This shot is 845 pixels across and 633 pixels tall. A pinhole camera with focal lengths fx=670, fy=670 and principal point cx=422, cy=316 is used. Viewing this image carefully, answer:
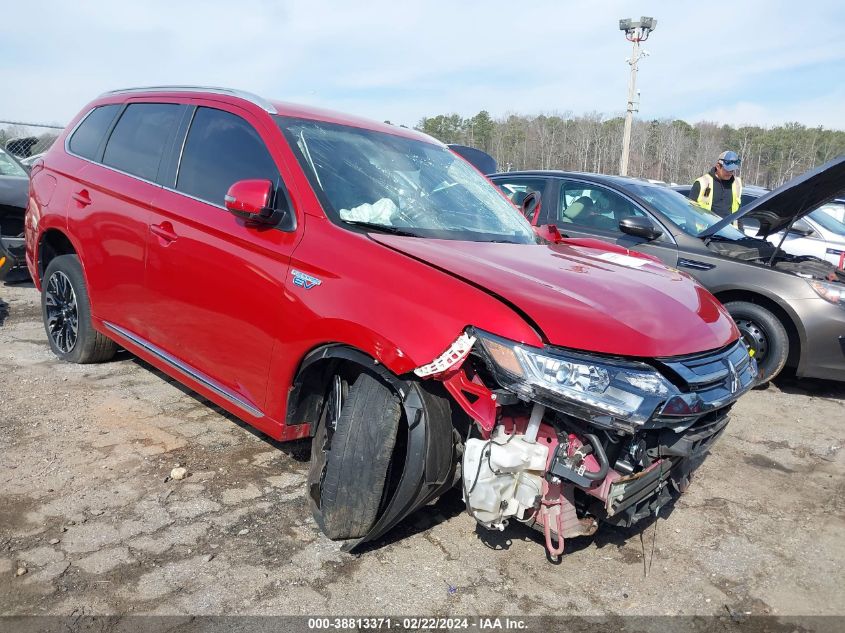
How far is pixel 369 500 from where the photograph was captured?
2.57m

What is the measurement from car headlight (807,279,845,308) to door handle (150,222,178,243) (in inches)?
180

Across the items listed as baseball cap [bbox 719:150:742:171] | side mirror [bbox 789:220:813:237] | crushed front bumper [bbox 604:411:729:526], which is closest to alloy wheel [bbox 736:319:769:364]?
side mirror [bbox 789:220:813:237]

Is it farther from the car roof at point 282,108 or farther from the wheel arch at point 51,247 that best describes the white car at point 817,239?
the wheel arch at point 51,247

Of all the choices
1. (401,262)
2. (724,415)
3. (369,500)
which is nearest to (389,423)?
(369,500)

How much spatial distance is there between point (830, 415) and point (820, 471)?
1.23m

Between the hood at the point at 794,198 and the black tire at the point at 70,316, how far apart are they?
4.77m

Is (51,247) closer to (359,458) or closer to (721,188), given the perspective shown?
(359,458)

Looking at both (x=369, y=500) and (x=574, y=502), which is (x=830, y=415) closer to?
(x=574, y=502)

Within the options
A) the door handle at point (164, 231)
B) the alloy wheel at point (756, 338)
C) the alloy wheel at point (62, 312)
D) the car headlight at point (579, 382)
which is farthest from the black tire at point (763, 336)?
the alloy wheel at point (62, 312)

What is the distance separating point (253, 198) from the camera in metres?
2.85

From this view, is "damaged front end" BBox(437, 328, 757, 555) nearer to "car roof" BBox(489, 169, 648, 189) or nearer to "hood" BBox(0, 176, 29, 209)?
"car roof" BBox(489, 169, 648, 189)

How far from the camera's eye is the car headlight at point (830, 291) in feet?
16.5

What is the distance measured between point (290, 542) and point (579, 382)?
4.69 feet

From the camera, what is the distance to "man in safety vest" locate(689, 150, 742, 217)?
24.0 feet
